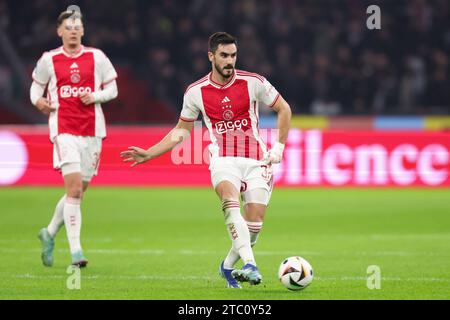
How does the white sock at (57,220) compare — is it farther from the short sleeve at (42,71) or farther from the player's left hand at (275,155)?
the player's left hand at (275,155)

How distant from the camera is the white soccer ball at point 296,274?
8.16 metres

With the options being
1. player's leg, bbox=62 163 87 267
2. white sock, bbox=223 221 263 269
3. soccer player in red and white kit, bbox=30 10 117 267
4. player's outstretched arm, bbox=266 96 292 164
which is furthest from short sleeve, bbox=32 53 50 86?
white sock, bbox=223 221 263 269

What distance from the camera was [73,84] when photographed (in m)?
10.4

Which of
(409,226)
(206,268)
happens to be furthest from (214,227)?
(206,268)

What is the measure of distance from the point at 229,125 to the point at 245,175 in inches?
17.6

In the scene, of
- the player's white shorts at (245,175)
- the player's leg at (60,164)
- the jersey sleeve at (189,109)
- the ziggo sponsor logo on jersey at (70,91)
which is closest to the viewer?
the player's white shorts at (245,175)

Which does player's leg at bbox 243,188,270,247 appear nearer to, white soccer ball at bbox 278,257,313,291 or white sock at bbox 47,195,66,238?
white soccer ball at bbox 278,257,313,291

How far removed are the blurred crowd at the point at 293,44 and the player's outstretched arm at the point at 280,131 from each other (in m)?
14.9

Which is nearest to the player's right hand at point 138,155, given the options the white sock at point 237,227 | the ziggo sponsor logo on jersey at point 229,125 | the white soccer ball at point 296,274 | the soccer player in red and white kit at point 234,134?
the soccer player in red and white kit at point 234,134

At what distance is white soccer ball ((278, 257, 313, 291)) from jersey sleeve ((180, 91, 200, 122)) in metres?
1.58

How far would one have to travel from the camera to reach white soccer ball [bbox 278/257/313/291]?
8156mm

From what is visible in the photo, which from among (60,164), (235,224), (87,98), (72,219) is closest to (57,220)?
(72,219)

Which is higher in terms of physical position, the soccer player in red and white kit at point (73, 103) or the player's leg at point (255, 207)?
the soccer player in red and white kit at point (73, 103)
